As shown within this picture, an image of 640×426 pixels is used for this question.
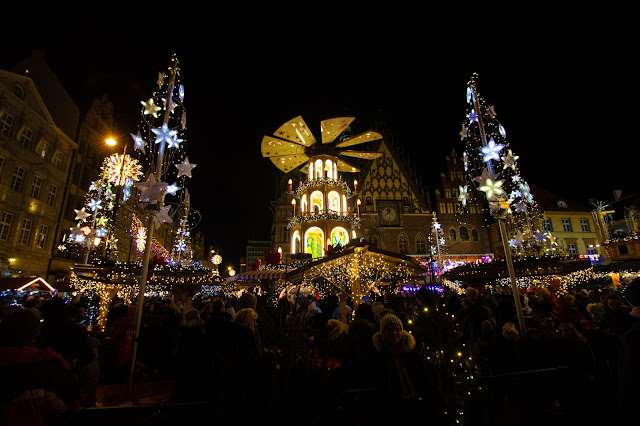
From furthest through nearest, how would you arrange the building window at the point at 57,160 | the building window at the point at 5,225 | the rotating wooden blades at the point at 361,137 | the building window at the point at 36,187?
the building window at the point at 57,160 < the building window at the point at 36,187 < the rotating wooden blades at the point at 361,137 < the building window at the point at 5,225

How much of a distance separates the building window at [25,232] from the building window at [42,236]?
2.91 ft

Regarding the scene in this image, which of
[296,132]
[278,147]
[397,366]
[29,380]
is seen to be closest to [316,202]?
[278,147]

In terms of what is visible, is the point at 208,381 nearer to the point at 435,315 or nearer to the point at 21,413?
the point at 21,413

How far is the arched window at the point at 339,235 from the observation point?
17.4 m

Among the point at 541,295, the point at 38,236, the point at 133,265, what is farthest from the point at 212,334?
the point at 38,236

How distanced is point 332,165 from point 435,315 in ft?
54.7

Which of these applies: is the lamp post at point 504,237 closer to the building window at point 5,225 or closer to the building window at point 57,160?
the building window at point 5,225

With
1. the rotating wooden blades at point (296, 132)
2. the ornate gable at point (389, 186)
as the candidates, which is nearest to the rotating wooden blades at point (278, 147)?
the rotating wooden blades at point (296, 132)

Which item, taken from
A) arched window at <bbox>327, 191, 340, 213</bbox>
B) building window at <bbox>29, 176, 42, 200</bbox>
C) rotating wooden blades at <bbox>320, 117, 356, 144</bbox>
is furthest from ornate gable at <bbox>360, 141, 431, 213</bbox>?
building window at <bbox>29, 176, 42, 200</bbox>

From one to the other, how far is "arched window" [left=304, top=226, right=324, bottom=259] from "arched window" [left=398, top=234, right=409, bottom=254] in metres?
16.8

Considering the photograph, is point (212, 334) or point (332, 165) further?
point (332, 165)

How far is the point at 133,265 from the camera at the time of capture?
31.6ft

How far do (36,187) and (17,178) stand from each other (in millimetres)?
1830

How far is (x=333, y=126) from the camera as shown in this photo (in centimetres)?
1870
